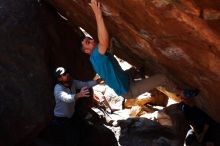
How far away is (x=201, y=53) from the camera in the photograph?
613 cm

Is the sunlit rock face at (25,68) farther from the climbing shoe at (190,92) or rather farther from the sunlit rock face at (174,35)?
the climbing shoe at (190,92)

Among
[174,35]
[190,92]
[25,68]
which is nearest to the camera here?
[174,35]

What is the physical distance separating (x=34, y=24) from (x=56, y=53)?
0.89 m

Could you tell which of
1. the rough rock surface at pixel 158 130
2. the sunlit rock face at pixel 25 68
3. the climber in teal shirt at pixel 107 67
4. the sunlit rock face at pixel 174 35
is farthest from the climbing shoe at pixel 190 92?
the sunlit rock face at pixel 25 68

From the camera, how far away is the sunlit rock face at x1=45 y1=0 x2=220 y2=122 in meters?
5.39

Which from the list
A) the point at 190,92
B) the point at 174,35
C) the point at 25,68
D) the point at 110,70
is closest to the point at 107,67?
the point at 110,70

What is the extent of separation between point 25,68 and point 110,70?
334 cm

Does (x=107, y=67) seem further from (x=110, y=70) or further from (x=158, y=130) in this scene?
(x=158, y=130)

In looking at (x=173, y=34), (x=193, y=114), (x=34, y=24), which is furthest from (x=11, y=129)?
(x=173, y=34)

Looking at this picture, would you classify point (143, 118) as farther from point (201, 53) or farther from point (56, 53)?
point (201, 53)

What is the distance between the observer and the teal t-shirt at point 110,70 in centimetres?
654

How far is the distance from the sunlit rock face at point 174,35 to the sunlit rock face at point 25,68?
114cm

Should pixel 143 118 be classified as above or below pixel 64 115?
below

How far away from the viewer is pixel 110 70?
667 centimetres
